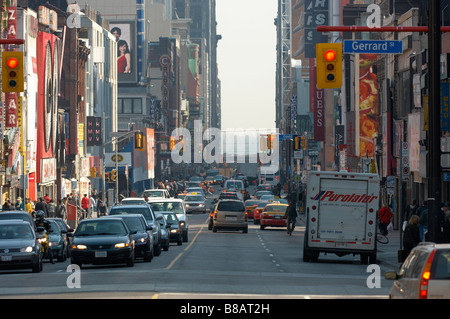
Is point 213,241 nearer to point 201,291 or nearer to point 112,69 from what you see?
point 201,291

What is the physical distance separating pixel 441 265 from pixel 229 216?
41397 mm

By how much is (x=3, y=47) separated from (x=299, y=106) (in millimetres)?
114263

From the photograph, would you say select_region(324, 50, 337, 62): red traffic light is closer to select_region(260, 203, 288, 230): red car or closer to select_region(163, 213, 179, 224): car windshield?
select_region(163, 213, 179, 224): car windshield

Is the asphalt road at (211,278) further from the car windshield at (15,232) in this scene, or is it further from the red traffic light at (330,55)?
the red traffic light at (330,55)

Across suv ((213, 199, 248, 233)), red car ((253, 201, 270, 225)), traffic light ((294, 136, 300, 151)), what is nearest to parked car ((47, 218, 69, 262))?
suv ((213, 199, 248, 233))

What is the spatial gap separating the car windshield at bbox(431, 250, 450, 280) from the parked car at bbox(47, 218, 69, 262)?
22.3 metres

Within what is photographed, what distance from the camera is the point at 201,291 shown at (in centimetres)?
2089

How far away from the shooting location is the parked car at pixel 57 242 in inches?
1346

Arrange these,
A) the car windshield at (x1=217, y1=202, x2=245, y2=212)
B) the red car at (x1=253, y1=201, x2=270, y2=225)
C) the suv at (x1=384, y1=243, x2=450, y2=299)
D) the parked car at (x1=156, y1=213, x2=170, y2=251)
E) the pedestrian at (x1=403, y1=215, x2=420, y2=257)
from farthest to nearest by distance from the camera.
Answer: the red car at (x1=253, y1=201, x2=270, y2=225) → the car windshield at (x1=217, y1=202, x2=245, y2=212) → the parked car at (x1=156, y1=213, x2=170, y2=251) → the pedestrian at (x1=403, y1=215, x2=420, y2=257) → the suv at (x1=384, y1=243, x2=450, y2=299)

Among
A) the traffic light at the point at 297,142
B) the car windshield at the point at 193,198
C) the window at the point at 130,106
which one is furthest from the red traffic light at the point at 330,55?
the window at the point at 130,106

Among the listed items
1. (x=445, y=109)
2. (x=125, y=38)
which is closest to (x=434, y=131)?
(x=445, y=109)

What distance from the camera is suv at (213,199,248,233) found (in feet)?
176

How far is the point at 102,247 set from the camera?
28.9 m

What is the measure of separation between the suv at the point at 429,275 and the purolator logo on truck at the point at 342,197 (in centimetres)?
1858
